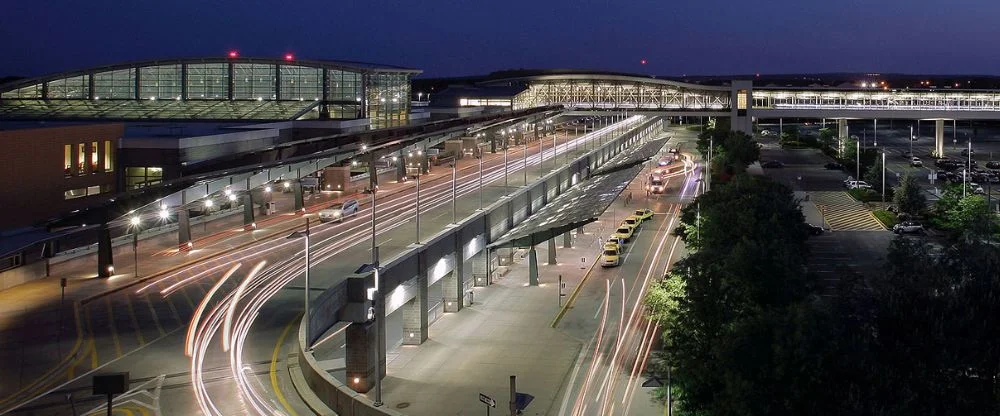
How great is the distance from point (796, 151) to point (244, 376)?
4224 inches

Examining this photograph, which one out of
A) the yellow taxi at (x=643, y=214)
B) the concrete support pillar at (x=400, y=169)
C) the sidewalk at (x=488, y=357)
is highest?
the concrete support pillar at (x=400, y=169)

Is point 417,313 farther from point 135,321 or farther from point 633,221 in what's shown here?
point 633,221

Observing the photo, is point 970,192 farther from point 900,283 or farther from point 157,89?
point 157,89

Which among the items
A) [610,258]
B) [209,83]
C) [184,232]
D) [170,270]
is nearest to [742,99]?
[209,83]

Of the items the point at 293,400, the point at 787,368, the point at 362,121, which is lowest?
the point at 293,400

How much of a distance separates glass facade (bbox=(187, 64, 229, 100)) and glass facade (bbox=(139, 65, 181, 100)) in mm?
1217

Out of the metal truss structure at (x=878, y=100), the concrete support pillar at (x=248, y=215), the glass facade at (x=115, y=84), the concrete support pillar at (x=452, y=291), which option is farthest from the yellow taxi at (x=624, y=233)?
the metal truss structure at (x=878, y=100)

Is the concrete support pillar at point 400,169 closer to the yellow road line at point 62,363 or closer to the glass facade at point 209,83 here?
the glass facade at point 209,83

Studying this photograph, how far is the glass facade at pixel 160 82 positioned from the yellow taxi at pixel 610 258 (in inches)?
2006

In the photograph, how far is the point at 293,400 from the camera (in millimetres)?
20125

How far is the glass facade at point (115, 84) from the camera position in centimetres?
8544

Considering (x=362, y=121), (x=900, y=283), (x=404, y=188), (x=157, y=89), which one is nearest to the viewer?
(x=900, y=283)

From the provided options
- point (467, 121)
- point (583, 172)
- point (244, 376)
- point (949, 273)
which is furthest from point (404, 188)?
point (949, 273)

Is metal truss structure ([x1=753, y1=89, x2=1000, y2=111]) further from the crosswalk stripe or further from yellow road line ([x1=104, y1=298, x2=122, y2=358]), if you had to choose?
yellow road line ([x1=104, y1=298, x2=122, y2=358])
